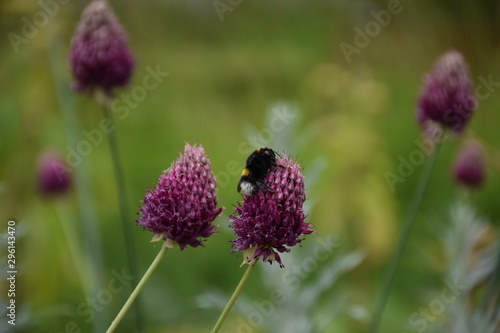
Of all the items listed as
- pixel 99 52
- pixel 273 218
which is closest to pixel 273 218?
pixel 273 218

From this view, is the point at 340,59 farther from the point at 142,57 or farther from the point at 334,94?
the point at 142,57

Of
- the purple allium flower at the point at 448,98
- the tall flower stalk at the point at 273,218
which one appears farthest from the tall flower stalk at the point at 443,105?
the tall flower stalk at the point at 273,218

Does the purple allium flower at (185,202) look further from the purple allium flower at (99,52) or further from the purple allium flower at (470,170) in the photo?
the purple allium flower at (470,170)

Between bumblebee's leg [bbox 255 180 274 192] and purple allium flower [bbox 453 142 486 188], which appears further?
purple allium flower [bbox 453 142 486 188]

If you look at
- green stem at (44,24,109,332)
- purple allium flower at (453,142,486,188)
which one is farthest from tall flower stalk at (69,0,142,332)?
purple allium flower at (453,142,486,188)

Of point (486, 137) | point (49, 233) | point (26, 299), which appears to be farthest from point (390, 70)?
point (26, 299)

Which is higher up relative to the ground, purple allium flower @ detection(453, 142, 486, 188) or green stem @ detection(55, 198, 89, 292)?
purple allium flower @ detection(453, 142, 486, 188)

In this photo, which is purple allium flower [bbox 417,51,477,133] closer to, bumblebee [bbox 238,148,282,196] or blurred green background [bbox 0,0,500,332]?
bumblebee [bbox 238,148,282,196]
